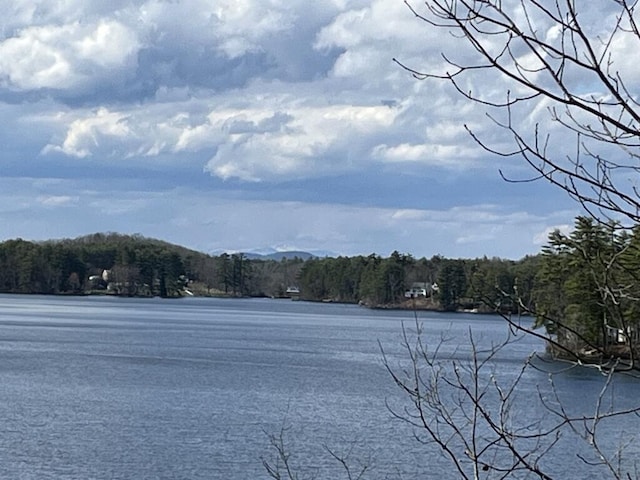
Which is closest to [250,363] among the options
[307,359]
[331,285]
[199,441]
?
[307,359]

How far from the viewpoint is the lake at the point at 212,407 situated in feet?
62.6

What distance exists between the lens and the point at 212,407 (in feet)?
89.3

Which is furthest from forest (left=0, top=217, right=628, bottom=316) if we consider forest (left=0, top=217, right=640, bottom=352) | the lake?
the lake

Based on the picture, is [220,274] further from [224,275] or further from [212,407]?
[212,407]

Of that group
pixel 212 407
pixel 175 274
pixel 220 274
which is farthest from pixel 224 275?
pixel 212 407

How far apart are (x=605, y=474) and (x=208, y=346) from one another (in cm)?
3414

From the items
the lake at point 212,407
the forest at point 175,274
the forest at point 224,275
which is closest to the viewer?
the lake at point 212,407

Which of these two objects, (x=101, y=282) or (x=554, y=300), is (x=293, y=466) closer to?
(x=554, y=300)

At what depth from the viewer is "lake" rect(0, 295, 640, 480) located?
19.1 m

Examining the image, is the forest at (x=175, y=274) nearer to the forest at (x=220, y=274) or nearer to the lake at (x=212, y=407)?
the forest at (x=220, y=274)

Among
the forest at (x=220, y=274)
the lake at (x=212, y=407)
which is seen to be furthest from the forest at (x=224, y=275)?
the lake at (x=212, y=407)

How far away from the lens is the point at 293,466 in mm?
18469

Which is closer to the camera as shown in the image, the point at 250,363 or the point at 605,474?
the point at 605,474

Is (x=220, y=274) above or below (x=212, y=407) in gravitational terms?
above
